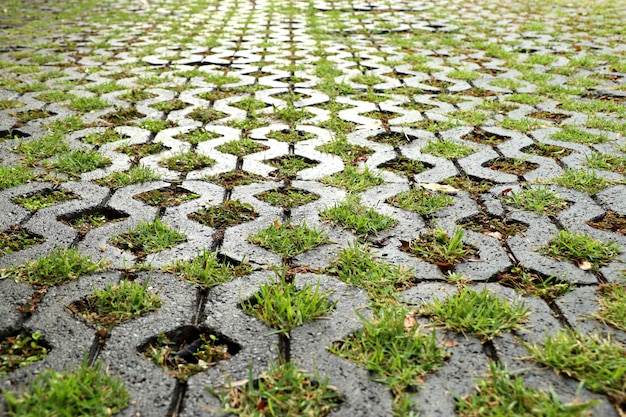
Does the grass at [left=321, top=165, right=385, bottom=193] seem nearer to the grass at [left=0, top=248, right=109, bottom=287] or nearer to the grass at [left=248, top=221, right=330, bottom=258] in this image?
the grass at [left=248, top=221, right=330, bottom=258]

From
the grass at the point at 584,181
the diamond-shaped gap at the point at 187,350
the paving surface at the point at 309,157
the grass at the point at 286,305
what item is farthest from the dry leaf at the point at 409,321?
the grass at the point at 584,181

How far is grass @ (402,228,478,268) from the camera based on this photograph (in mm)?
2023

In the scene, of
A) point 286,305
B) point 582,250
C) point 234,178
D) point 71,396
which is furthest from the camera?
point 234,178

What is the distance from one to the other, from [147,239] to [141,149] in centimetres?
109

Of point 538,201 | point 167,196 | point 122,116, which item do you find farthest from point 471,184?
point 122,116

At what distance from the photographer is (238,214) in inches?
93.0

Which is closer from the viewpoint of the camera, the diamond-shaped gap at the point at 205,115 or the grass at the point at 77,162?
the grass at the point at 77,162

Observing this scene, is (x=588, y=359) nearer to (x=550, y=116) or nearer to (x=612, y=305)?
(x=612, y=305)

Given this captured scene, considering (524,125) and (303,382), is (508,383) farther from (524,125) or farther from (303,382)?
(524,125)

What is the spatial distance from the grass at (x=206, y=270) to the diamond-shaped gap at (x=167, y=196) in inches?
20.4

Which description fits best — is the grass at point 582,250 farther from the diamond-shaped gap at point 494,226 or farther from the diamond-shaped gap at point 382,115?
the diamond-shaped gap at point 382,115

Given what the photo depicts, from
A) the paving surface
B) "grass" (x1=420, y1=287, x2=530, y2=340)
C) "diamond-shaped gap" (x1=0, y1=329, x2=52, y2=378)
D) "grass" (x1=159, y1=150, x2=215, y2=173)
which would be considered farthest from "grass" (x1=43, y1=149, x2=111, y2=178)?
"grass" (x1=420, y1=287, x2=530, y2=340)

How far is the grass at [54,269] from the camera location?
187cm

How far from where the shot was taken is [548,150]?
9.93ft
